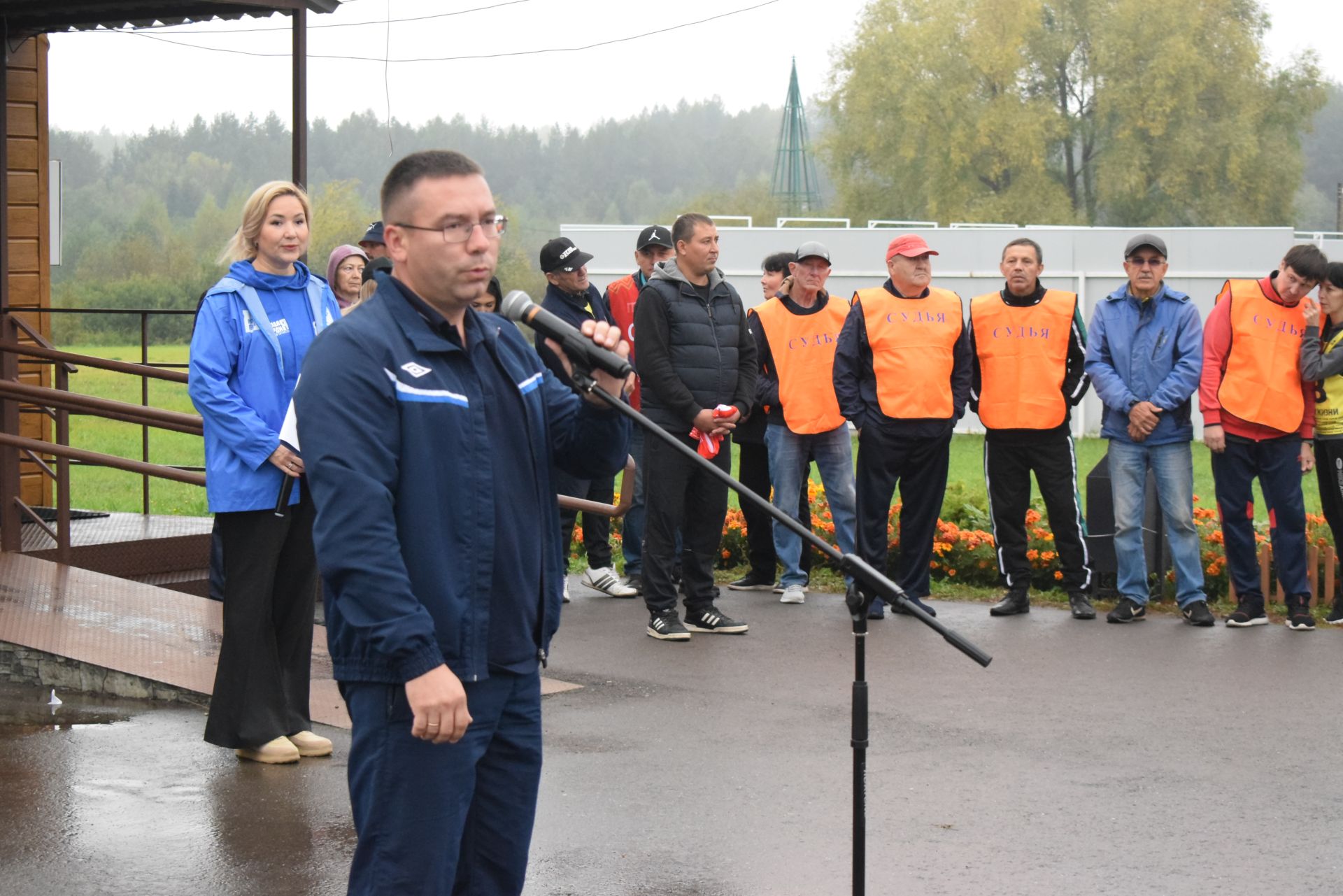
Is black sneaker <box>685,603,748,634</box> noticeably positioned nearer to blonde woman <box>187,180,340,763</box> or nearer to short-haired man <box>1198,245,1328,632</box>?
short-haired man <box>1198,245,1328,632</box>

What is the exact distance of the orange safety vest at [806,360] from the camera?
9781 millimetres

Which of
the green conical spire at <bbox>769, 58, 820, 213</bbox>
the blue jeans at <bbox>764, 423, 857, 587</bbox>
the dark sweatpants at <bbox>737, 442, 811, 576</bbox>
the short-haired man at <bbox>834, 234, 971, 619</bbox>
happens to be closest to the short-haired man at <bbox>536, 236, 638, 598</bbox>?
the dark sweatpants at <bbox>737, 442, 811, 576</bbox>

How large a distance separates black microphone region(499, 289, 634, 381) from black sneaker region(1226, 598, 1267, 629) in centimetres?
659

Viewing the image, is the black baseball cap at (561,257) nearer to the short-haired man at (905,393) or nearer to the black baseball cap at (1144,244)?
the short-haired man at (905,393)

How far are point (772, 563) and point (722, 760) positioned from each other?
4359 mm

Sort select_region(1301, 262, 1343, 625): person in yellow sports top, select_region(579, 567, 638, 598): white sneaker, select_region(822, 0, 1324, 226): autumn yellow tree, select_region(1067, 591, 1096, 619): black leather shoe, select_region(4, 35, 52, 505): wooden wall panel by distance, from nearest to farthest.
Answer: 1. select_region(1301, 262, 1343, 625): person in yellow sports top
2. select_region(1067, 591, 1096, 619): black leather shoe
3. select_region(579, 567, 638, 598): white sneaker
4. select_region(4, 35, 52, 505): wooden wall panel
5. select_region(822, 0, 1324, 226): autumn yellow tree

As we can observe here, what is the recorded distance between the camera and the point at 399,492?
3.20 m

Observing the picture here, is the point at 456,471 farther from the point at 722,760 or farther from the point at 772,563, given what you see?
the point at 772,563

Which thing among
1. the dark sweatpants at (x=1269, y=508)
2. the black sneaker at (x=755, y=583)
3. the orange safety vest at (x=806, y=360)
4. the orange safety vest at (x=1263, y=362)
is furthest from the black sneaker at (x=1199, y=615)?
the black sneaker at (x=755, y=583)

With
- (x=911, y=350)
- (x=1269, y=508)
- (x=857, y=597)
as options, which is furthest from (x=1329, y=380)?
(x=857, y=597)

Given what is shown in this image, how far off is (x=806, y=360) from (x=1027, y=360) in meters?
1.39

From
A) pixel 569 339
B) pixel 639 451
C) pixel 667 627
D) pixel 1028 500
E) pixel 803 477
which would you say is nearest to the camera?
pixel 569 339

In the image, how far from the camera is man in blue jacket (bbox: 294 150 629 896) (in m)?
3.08

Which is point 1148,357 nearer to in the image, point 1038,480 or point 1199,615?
point 1038,480
